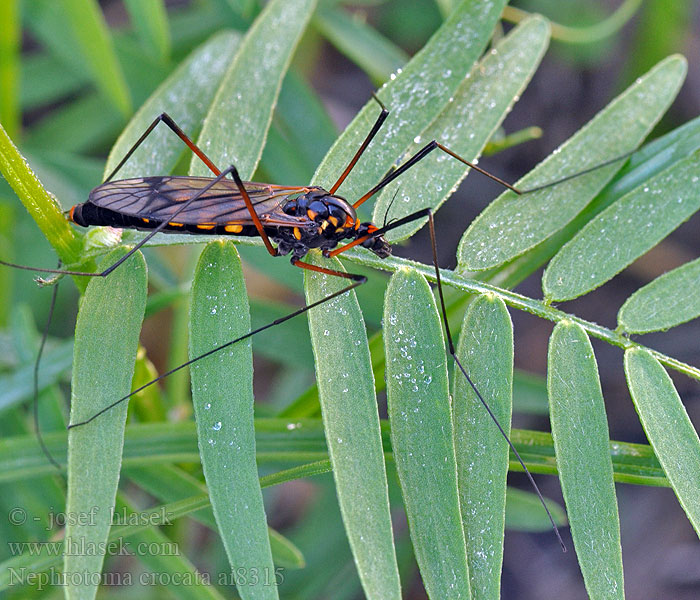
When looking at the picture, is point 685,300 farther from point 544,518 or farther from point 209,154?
point 209,154

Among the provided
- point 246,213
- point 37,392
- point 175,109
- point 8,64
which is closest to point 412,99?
point 246,213

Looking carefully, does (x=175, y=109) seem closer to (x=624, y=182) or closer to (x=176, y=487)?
(x=176, y=487)

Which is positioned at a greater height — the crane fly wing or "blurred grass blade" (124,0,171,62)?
"blurred grass blade" (124,0,171,62)

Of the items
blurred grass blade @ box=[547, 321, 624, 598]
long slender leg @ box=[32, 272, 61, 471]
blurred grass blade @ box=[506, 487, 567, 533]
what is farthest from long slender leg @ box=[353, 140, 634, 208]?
blurred grass blade @ box=[506, 487, 567, 533]

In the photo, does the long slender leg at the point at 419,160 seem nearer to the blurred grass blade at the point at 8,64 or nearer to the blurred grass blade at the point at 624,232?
the blurred grass blade at the point at 624,232

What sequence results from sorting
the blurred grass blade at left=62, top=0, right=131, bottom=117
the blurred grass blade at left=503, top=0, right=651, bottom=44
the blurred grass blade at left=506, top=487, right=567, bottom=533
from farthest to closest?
1. the blurred grass blade at left=503, top=0, right=651, bottom=44
2. the blurred grass blade at left=62, top=0, right=131, bottom=117
3. the blurred grass blade at left=506, top=487, right=567, bottom=533

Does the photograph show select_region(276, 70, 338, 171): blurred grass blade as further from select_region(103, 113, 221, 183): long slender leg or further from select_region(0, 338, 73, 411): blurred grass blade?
select_region(0, 338, 73, 411): blurred grass blade

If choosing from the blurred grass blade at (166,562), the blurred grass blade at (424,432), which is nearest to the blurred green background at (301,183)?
the blurred grass blade at (166,562)
